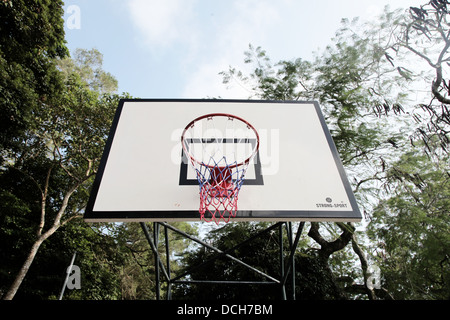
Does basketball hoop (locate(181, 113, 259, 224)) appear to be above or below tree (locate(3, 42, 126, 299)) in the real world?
below

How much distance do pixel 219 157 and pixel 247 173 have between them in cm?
37

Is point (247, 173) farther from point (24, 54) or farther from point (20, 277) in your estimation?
point (20, 277)

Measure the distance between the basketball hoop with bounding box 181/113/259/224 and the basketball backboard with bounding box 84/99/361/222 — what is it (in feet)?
0.32

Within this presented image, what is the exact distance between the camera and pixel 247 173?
2.72m

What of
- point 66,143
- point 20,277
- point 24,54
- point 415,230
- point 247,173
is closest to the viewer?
point 247,173

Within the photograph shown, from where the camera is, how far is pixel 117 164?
9.05 ft

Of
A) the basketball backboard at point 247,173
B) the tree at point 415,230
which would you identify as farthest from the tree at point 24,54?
the tree at point 415,230

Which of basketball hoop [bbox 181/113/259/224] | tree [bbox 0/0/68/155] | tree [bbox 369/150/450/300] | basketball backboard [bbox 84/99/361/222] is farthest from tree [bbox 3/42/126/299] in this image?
tree [bbox 369/150/450/300]

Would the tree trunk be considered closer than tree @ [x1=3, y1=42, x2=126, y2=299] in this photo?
Yes

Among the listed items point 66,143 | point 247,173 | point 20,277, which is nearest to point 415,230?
point 247,173

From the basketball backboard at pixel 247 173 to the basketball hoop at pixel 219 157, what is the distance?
10cm

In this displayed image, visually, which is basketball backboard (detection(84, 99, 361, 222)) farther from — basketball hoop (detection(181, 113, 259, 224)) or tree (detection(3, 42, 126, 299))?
tree (detection(3, 42, 126, 299))

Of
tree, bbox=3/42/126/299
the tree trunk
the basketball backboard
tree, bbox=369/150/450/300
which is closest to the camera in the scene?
the basketball backboard

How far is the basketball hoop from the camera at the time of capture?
2387 millimetres
